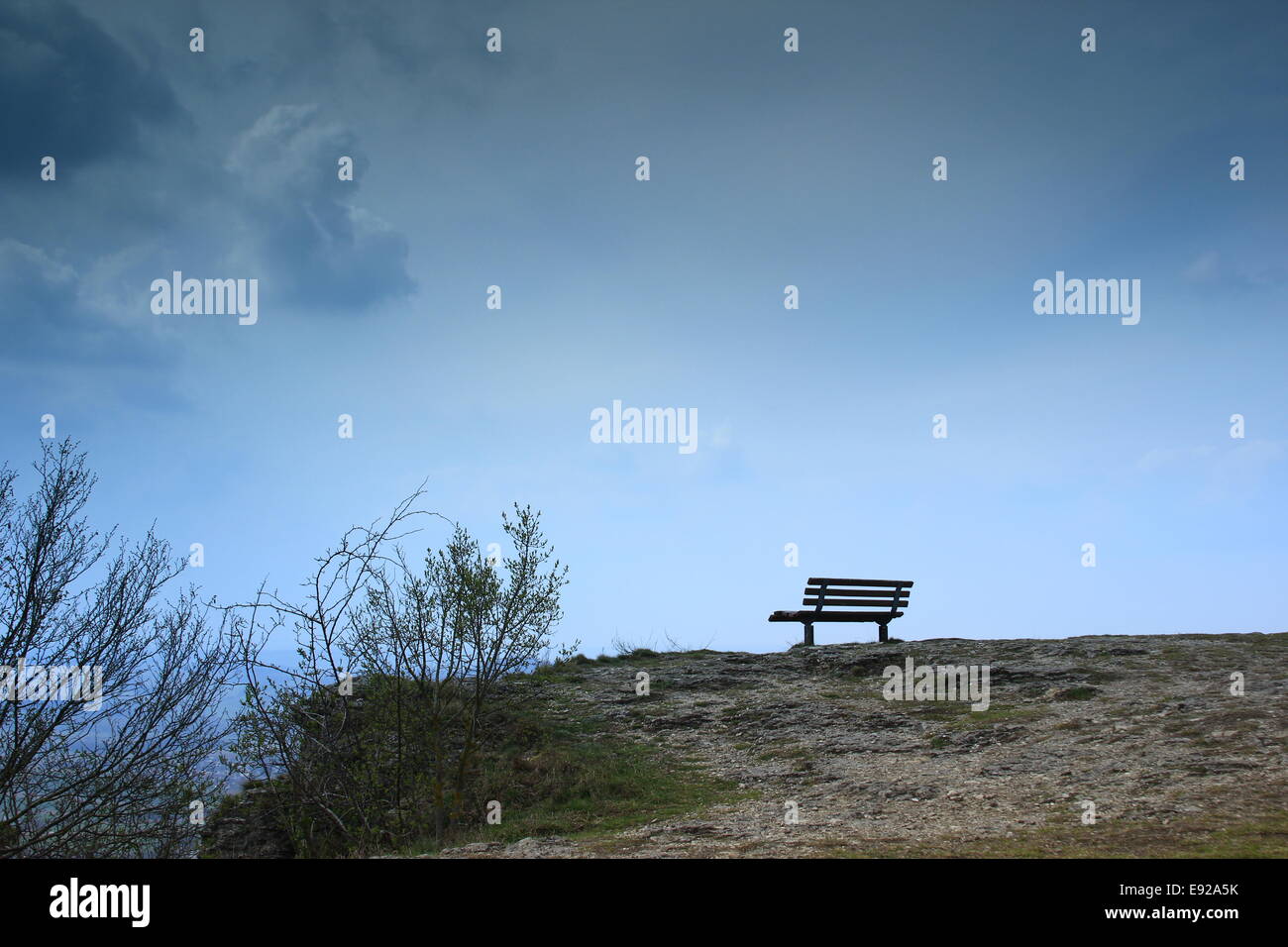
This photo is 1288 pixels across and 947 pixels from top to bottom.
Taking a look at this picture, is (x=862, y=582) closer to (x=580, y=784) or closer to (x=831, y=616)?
(x=831, y=616)

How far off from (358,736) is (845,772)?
27.0 ft

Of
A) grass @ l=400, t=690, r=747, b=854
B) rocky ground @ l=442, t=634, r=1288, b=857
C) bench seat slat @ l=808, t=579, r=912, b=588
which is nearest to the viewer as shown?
rocky ground @ l=442, t=634, r=1288, b=857

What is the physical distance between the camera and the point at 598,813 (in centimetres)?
1214

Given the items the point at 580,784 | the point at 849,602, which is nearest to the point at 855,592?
the point at 849,602

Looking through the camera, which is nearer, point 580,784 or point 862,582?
point 580,784

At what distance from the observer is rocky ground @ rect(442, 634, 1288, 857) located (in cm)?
842

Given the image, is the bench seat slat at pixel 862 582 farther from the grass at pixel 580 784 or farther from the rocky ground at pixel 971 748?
the grass at pixel 580 784

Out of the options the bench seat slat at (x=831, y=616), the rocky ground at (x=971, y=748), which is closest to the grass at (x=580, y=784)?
the rocky ground at (x=971, y=748)

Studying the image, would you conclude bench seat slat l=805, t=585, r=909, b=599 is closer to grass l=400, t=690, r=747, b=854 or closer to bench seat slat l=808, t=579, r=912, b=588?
bench seat slat l=808, t=579, r=912, b=588

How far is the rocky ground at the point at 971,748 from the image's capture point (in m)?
8.42

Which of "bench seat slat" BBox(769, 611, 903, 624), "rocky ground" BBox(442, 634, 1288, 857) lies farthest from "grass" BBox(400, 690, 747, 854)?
"bench seat slat" BBox(769, 611, 903, 624)

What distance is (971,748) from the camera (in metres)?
13.5
